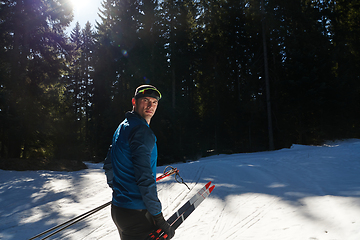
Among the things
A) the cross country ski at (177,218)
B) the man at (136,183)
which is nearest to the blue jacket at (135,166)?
the man at (136,183)

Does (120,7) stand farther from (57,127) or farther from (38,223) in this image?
(38,223)

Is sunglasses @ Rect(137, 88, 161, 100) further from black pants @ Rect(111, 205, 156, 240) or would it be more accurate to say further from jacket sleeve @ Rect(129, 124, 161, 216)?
black pants @ Rect(111, 205, 156, 240)

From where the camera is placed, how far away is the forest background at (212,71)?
16562 mm

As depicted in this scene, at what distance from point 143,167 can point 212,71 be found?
26456mm

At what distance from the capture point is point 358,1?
22.8m

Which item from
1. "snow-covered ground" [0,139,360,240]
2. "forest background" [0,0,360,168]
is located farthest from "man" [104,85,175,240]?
Answer: "forest background" [0,0,360,168]

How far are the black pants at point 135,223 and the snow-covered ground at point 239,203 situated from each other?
85.0 inches

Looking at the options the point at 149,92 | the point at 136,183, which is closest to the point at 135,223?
the point at 136,183

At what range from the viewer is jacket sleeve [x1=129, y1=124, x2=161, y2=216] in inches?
68.9

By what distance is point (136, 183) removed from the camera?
1.81 metres

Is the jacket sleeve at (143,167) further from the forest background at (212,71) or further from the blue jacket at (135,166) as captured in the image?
the forest background at (212,71)

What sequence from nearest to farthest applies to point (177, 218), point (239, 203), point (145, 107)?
point (145, 107) < point (177, 218) < point (239, 203)

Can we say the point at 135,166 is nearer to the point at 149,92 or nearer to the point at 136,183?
the point at 136,183

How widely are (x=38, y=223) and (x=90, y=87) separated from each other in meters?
35.0
